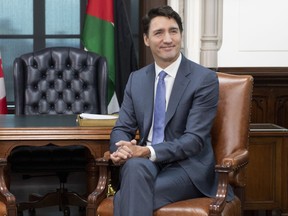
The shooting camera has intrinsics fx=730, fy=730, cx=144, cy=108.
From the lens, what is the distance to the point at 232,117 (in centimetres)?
375

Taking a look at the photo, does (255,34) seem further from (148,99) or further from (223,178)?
(223,178)

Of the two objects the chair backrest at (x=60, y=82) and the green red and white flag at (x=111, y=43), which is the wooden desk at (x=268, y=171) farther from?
the green red and white flag at (x=111, y=43)

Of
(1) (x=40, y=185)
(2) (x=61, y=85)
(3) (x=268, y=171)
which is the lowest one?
(1) (x=40, y=185)

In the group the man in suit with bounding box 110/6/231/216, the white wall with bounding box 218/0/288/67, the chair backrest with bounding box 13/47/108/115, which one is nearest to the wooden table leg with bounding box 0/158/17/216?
the man in suit with bounding box 110/6/231/216

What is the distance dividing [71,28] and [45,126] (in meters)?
2.30

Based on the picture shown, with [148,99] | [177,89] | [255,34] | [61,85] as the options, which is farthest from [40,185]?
[177,89]

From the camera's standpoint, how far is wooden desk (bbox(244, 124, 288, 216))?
184 inches

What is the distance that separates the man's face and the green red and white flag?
6.96ft

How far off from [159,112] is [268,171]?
54.2 inches

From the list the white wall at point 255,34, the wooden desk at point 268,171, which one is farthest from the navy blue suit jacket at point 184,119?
the white wall at point 255,34

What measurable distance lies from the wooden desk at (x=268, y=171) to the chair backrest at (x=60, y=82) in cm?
109

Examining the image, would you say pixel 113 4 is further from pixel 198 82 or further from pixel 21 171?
pixel 198 82

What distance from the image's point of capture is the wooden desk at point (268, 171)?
4664 mm

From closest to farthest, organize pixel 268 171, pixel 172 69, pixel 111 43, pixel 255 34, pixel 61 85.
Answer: pixel 172 69
pixel 268 171
pixel 61 85
pixel 111 43
pixel 255 34
